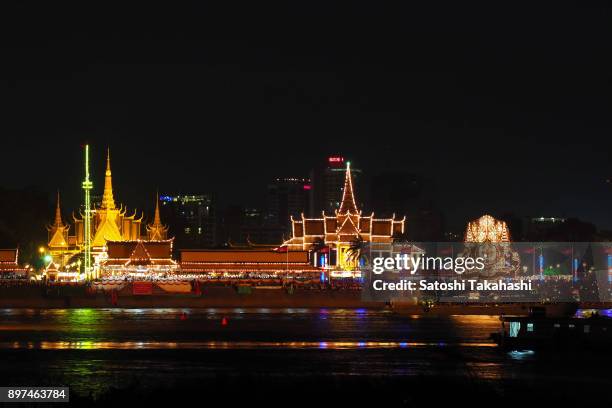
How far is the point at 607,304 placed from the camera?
77.1 metres

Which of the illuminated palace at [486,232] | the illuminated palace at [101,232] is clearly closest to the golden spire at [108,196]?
the illuminated palace at [101,232]

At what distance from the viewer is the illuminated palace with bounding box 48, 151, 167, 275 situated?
110125 millimetres

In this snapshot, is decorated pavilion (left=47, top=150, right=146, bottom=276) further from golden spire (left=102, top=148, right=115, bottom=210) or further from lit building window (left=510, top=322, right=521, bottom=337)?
lit building window (left=510, top=322, right=521, bottom=337)

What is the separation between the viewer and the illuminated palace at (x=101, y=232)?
4336 inches

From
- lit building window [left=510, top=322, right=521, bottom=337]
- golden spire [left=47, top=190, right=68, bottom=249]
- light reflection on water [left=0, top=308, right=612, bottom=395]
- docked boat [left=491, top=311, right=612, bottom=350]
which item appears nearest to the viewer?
light reflection on water [left=0, top=308, right=612, bottom=395]

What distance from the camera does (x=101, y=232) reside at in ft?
362

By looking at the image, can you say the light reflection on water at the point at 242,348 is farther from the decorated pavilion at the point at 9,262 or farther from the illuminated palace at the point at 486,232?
the decorated pavilion at the point at 9,262

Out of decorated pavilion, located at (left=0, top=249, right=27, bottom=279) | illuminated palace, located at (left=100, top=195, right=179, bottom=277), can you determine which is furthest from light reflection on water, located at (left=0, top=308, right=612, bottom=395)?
decorated pavilion, located at (left=0, top=249, right=27, bottom=279)

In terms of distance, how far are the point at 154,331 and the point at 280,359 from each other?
13544 millimetres

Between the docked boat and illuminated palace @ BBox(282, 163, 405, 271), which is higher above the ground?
illuminated palace @ BBox(282, 163, 405, 271)

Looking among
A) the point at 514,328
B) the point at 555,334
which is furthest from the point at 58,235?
the point at 555,334

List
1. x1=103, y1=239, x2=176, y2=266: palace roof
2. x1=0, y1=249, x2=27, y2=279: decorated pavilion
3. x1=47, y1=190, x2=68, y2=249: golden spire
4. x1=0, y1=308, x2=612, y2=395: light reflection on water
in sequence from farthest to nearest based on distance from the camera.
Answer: x1=47, y1=190, x2=68, y2=249: golden spire
x1=0, y1=249, x2=27, y2=279: decorated pavilion
x1=103, y1=239, x2=176, y2=266: palace roof
x1=0, y1=308, x2=612, y2=395: light reflection on water

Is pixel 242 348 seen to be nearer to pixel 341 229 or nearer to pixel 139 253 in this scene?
pixel 139 253

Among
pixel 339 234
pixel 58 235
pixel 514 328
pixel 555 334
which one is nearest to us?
pixel 555 334
